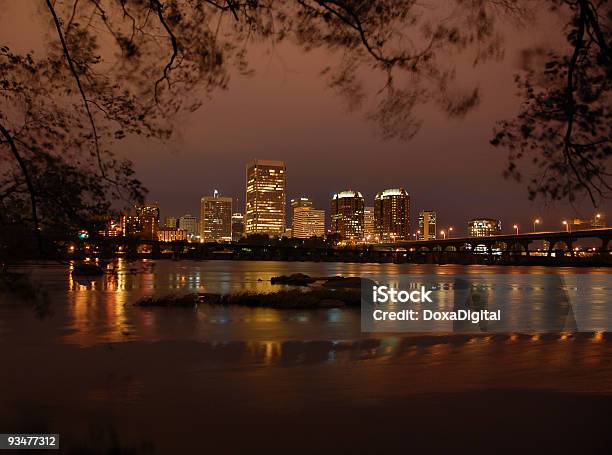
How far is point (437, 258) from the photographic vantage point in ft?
585

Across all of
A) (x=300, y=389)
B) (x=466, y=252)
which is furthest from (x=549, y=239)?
(x=300, y=389)

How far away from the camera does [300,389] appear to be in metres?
11.5

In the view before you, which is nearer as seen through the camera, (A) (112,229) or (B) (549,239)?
(A) (112,229)

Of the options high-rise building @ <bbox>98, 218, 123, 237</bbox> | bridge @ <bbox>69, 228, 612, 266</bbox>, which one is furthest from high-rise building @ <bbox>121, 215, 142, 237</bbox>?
bridge @ <bbox>69, 228, 612, 266</bbox>

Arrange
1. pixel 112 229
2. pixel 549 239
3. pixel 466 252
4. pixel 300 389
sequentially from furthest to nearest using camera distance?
A: pixel 466 252 < pixel 549 239 < pixel 300 389 < pixel 112 229

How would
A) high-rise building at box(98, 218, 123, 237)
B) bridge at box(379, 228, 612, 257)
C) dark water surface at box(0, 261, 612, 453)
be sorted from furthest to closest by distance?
1. bridge at box(379, 228, 612, 257)
2. dark water surface at box(0, 261, 612, 453)
3. high-rise building at box(98, 218, 123, 237)

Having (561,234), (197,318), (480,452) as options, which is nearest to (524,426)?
(480,452)

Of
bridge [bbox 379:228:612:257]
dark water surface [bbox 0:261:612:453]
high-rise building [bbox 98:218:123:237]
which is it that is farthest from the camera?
bridge [bbox 379:228:612:257]

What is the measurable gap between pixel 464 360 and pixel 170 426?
321 inches

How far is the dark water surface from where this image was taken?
8.72m

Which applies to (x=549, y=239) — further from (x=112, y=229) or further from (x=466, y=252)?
(x=112, y=229)

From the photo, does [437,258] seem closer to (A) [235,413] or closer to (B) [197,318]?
(B) [197,318]

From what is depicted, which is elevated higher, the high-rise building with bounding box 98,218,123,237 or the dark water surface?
the high-rise building with bounding box 98,218,123,237

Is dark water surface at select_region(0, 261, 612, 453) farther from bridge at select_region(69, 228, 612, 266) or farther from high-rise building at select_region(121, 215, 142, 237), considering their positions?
bridge at select_region(69, 228, 612, 266)
